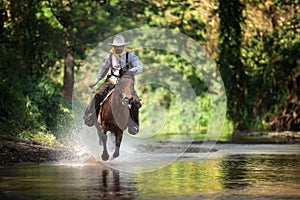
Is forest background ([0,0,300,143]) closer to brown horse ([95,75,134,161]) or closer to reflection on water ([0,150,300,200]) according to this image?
brown horse ([95,75,134,161])

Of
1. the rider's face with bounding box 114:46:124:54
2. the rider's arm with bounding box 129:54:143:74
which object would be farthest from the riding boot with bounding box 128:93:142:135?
the rider's face with bounding box 114:46:124:54

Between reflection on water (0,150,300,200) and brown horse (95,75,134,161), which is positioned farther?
brown horse (95,75,134,161)

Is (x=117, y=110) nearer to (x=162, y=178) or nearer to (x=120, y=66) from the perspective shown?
(x=120, y=66)

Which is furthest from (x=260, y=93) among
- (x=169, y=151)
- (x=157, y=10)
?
(x=169, y=151)

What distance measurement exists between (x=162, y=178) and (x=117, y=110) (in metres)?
4.03

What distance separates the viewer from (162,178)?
58.2 ft

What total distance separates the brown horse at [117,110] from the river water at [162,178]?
657 mm

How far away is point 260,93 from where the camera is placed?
40.0 meters

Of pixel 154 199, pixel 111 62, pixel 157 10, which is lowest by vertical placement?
pixel 154 199

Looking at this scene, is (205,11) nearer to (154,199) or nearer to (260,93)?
(260,93)

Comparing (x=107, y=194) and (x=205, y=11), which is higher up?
(x=205, y=11)

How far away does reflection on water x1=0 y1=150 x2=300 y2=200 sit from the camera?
1476cm

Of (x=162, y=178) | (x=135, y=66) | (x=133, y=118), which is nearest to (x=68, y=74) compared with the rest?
(x=133, y=118)

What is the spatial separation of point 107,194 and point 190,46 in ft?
90.9
